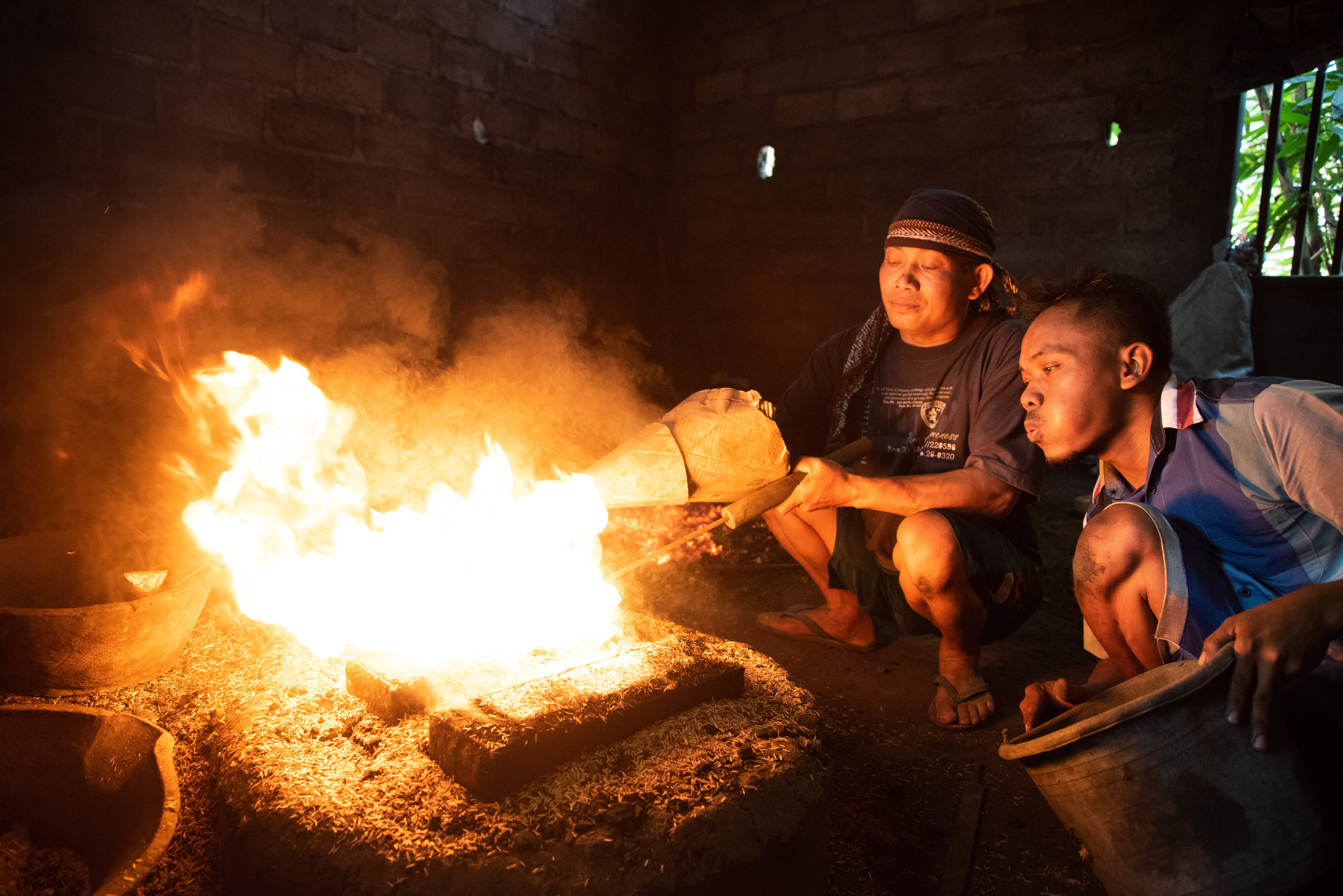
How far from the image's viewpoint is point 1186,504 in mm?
1926

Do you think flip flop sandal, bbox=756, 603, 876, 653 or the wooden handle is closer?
the wooden handle

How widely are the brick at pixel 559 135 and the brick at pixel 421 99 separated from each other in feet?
2.34

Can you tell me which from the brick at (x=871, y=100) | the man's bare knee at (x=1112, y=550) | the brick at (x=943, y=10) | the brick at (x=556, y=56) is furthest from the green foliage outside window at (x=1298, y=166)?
the brick at (x=556, y=56)

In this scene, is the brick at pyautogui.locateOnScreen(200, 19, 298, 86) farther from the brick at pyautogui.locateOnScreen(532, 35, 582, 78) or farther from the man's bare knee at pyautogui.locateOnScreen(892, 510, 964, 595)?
the man's bare knee at pyautogui.locateOnScreen(892, 510, 964, 595)

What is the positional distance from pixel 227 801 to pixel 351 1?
440cm

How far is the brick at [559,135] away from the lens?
553cm

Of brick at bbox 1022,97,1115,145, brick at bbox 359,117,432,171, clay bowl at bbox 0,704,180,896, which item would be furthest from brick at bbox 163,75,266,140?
brick at bbox 1022,97,1115,145

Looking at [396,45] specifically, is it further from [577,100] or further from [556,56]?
[577,100]

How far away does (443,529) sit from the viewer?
2486 mm

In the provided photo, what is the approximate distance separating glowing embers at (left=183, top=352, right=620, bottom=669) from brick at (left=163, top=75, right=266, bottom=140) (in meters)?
2.07

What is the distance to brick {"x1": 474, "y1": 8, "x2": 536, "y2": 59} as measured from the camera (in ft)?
16.6

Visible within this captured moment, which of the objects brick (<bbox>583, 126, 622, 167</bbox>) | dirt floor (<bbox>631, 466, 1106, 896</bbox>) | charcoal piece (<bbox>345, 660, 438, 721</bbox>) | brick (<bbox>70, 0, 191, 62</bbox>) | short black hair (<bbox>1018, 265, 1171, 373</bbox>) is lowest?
dirt floor (<bbox>631, 466, 1106, 896</bbox>)

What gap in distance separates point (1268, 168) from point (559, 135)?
4496 millimetres

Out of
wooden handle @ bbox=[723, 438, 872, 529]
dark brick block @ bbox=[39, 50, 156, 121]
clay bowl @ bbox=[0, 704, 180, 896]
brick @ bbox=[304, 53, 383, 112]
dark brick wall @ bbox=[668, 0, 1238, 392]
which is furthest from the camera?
dark brick wall @ bbox=[668, 0, 1238, 392]
